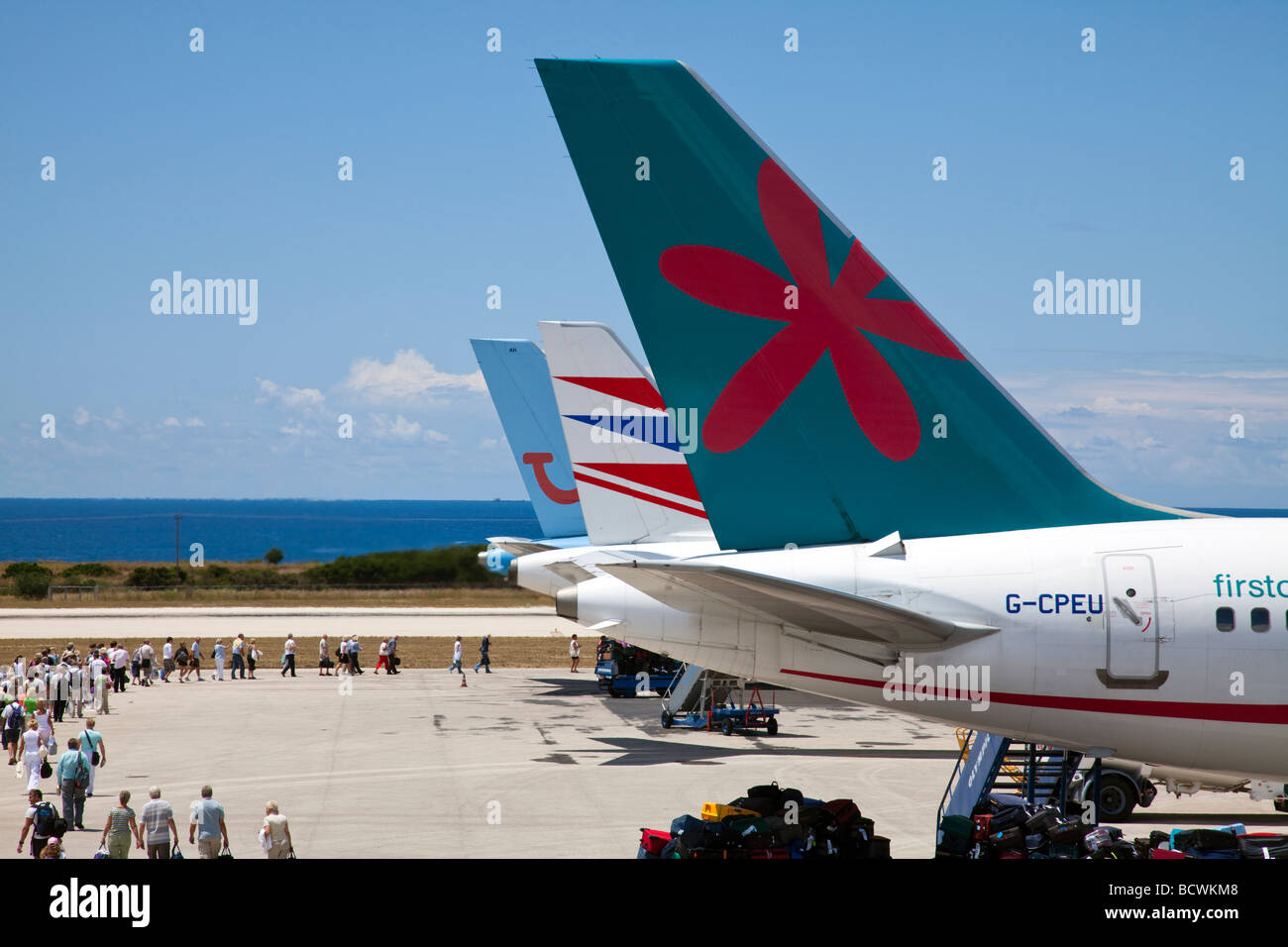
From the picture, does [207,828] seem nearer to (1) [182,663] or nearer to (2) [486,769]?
(2) [486,769]

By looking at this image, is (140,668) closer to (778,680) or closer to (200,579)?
(778,680)

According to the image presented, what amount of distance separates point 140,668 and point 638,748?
25.2 metres

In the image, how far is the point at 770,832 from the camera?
15391mm

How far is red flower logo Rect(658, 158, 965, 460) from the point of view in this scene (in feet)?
42.3

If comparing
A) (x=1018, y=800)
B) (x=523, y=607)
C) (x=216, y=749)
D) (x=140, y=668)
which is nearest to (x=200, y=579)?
(x=523, y=607)

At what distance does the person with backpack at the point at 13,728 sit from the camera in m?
27.9

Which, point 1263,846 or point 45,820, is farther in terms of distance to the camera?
point 45,820

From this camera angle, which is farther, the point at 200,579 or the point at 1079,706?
the point at 200,579

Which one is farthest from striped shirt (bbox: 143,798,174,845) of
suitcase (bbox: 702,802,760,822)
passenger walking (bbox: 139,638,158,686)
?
passenger walking (bbox: 139,638,158,686)

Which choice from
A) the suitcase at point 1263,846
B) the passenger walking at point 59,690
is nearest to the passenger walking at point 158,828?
the suitcase at point 1263,846

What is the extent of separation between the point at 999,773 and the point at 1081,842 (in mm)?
3438

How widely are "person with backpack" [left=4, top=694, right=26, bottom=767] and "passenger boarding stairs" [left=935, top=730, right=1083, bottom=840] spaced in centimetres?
2265

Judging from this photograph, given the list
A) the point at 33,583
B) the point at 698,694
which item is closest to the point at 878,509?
the point at 698,694

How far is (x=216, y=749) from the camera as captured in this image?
100 ft
